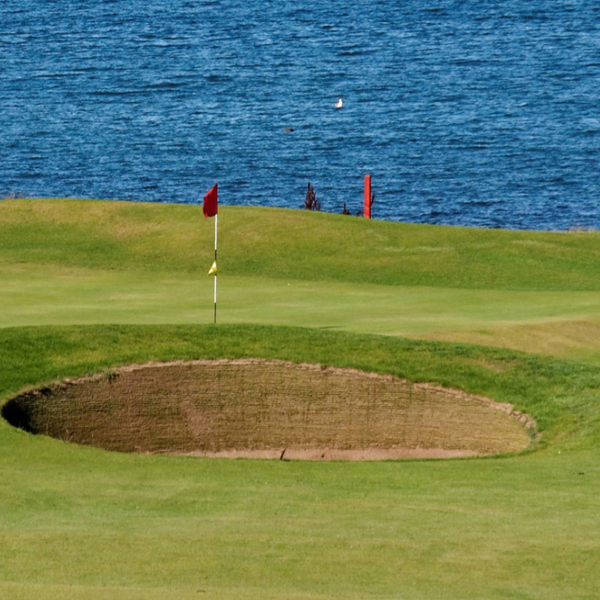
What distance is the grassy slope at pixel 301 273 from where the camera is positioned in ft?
57.9

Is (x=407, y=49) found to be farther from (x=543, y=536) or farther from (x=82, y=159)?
(x=543, y=536)

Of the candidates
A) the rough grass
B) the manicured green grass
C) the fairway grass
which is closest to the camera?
the manicured green grass

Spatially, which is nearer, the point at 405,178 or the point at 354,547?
the point at 354,547

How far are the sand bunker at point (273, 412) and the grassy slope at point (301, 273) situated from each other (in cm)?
169

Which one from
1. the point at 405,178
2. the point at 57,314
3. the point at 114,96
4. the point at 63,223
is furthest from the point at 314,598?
the point at 114,96

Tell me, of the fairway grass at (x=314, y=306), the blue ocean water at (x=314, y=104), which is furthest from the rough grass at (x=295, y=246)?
the blue ocean water at (x=314, y=104)

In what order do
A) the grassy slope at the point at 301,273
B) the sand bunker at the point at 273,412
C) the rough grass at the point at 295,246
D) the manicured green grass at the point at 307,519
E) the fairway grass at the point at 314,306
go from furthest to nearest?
the rough grass at the point at 295,246
the grassy slope at the point at 301,273
the fairway grass at the point at 314,306
the sand bunker at the point at 273,412
the manicured green grass at the point at 307,519

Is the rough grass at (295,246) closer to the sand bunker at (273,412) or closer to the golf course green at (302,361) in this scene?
the golf course green at (302,361)

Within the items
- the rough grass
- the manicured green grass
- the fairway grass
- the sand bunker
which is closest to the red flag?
the fairway grass

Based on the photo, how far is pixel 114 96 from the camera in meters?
80.8

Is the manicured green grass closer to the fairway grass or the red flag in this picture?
the fairway grass

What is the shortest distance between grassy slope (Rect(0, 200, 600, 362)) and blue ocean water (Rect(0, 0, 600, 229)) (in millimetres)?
23250

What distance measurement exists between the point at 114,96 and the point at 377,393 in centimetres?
6848

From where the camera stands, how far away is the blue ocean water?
56469 mm
